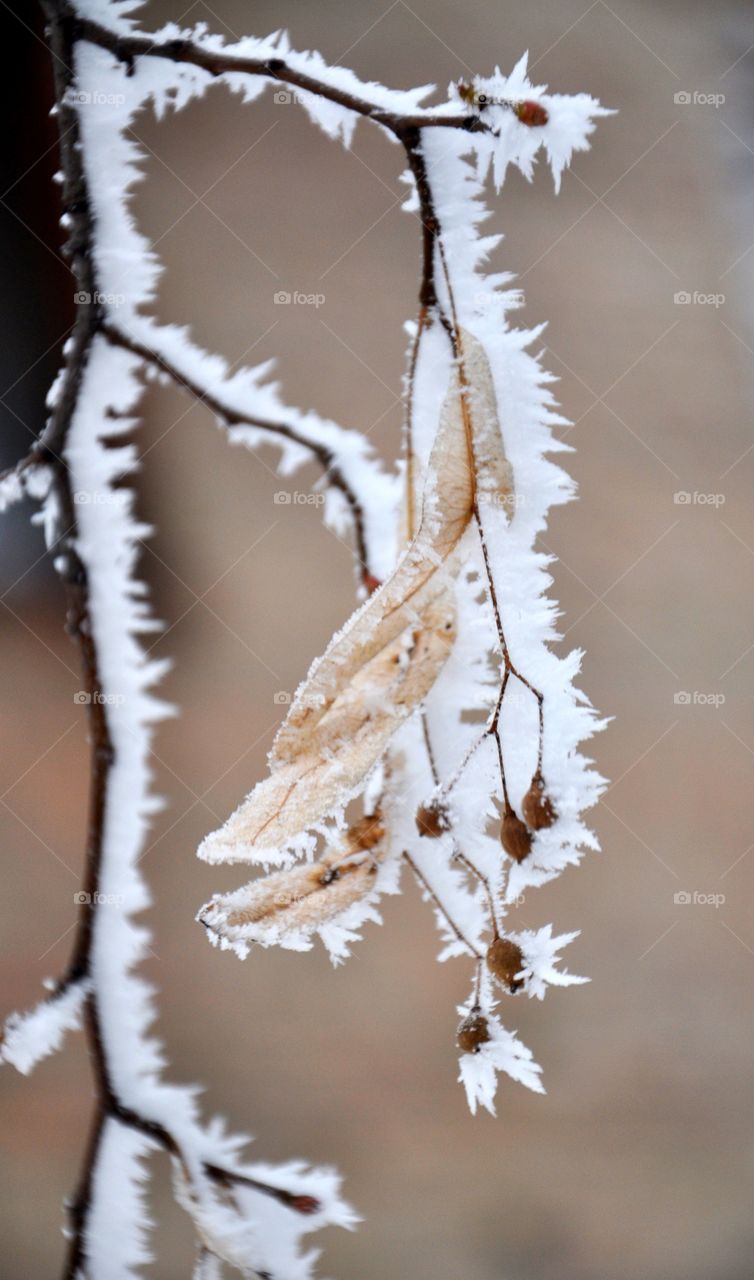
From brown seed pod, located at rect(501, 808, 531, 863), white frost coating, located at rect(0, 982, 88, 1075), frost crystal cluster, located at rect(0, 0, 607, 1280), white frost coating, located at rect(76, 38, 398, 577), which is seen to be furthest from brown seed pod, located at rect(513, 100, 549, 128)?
white frost coating, located at rect(0, 982, 88, 1075)

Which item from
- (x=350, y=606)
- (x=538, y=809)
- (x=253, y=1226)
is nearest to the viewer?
(x=538, y=809)

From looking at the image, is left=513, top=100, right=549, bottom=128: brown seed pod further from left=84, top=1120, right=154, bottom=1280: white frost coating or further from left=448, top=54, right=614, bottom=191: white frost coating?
left=84, top=1120, right=154, bottom=1280: white frost coating

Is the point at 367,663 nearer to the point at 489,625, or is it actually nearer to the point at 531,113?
the point at 489,625

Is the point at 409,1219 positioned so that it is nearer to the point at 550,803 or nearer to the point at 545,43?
the point at 550,803

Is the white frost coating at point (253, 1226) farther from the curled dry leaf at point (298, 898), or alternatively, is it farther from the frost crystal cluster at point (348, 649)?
the curled dry leaf at point (298, 898)

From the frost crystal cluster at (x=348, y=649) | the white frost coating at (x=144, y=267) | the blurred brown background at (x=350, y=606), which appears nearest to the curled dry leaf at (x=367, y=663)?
the frost crystal cluster at (x=348, y=649)

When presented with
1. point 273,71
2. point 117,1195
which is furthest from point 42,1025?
point 273,71

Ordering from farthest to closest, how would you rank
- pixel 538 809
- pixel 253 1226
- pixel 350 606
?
1. pixel 350 606
2. pixel 253 1226
3. pixel 538 809

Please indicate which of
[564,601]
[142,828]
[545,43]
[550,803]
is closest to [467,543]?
[550,803]
